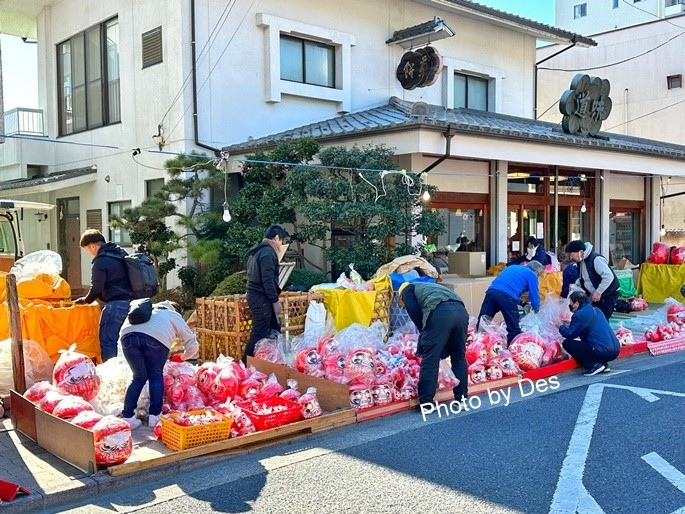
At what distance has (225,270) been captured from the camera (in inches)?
468

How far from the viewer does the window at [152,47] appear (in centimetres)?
1356

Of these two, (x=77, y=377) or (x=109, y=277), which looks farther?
(x=109, y=277)

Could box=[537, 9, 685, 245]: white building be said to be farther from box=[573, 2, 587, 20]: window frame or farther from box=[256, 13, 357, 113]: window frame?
box=[573, 2, 587, 20]: window frame

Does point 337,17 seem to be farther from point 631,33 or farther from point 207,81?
point 631,33

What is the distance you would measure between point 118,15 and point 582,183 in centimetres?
1182

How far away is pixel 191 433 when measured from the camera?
5.61 metres

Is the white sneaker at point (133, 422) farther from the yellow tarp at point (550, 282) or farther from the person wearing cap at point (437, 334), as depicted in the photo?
the yellow tarp at point (550, 282)

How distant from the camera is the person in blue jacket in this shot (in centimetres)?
851

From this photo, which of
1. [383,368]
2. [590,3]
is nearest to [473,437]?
[383,368]

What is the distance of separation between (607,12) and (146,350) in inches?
1651

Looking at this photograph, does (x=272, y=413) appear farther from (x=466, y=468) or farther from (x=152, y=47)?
(x=152, y=47)

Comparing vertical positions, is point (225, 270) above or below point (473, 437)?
above

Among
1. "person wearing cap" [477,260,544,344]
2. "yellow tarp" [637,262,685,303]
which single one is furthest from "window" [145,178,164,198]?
"yellow tarp" [637,262,685,303]

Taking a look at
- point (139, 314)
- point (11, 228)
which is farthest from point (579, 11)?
point (139, 314)
